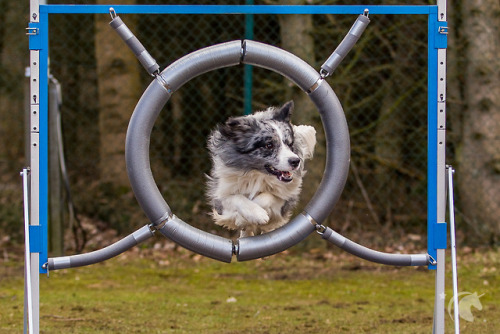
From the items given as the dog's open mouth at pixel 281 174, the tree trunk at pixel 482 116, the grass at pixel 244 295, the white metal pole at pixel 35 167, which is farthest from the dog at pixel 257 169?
the tree trunk at pixel 482 116

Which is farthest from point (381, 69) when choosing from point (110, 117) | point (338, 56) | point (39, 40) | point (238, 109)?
point (39, 40)

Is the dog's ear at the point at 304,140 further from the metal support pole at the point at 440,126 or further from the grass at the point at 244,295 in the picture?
the grass at the point at 244,295

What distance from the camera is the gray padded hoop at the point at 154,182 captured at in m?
3.75

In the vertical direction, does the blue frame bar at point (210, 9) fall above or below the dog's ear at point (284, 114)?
above

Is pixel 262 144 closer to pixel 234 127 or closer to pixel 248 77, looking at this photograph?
pixel 234 127

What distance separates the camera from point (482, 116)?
695 centimetres

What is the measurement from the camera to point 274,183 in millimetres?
3984

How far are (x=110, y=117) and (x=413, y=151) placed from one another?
3.13 m

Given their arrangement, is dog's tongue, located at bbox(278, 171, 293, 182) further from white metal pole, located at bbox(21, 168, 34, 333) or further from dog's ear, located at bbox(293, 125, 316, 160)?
white metal pole, located at bbox(21, 168, 34, 333)

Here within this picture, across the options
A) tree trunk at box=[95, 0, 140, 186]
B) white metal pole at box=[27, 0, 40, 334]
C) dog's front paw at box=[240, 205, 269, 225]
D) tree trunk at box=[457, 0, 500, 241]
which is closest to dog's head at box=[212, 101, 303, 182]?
dog's front paw at box=[240, 205, 269, 225]

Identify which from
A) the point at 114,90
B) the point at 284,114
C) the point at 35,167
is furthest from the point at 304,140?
the point at 114,90

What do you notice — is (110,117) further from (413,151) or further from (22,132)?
(413,151)

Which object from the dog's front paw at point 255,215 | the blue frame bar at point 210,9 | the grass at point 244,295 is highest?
the blue frame bar at point 210,9

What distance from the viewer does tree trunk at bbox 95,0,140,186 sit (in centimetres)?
758
